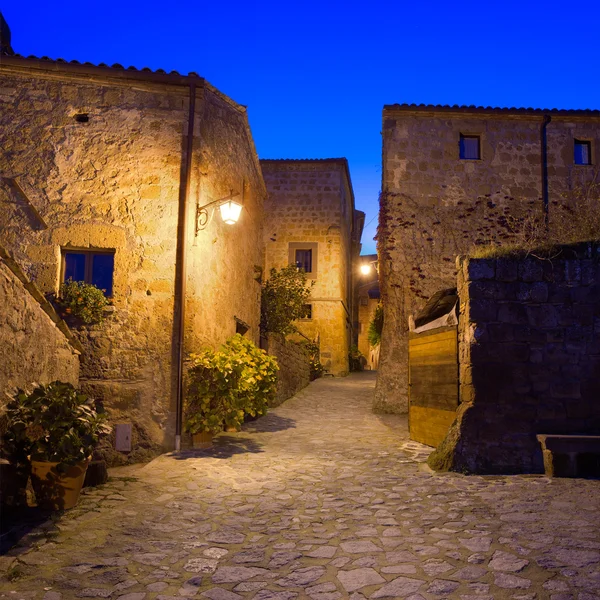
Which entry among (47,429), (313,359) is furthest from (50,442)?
(313,359)

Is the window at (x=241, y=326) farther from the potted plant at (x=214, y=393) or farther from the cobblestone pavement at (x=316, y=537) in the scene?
the cobblestone pavement at (x=316, y=537)

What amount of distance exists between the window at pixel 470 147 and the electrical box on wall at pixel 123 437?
9600 mm

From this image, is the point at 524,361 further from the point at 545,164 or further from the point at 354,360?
the point at 354,360

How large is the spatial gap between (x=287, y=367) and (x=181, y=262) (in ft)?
21.6

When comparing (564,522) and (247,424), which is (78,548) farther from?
(247,424)

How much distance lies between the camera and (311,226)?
2280 centimetres

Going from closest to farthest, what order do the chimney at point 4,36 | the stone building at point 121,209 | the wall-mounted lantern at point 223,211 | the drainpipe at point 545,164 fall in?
the stone building at point 121,209 → the wall-mounted lantern at point 223,211 → the chimney at point 4,36 → the drainpipe at point 545,164

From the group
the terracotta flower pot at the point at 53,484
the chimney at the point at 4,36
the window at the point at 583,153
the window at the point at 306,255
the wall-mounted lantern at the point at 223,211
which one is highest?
the chimney at the point at 4,36

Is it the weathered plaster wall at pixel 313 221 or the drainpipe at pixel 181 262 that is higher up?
the weathered plaster wall at pixel 313 221

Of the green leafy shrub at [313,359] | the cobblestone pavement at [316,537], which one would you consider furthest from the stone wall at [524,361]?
the green leafy shrub at [313,359]

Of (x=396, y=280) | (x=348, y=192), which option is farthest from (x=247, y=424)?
(x=348, y=192)

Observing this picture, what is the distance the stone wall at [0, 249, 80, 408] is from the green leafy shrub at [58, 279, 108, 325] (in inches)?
45.2

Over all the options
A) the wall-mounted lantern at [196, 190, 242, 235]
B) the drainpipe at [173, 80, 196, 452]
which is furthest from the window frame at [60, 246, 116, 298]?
the wall-mounted lantern at [196, 190, 242, 235]

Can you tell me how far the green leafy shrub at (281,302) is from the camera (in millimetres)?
14767
